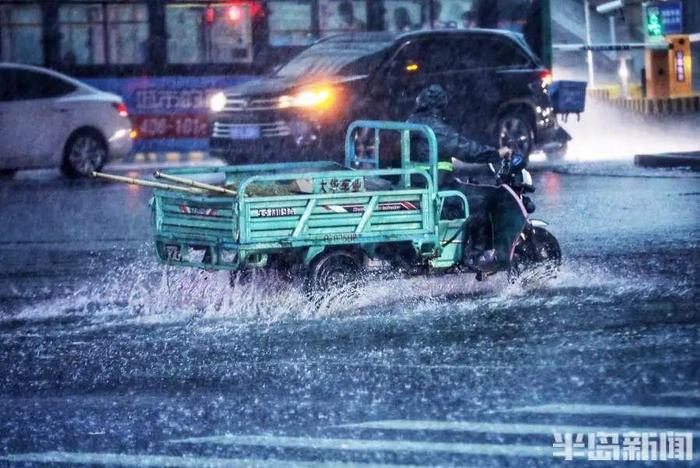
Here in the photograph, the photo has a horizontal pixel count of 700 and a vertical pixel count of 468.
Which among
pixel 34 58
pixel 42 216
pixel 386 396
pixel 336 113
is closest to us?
pixel 386 396

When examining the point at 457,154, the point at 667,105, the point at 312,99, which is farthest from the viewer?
the point at 667,105

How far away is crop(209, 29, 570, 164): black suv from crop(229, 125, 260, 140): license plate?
0.04ft

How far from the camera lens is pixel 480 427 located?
616 cm

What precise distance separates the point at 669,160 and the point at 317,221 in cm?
1167

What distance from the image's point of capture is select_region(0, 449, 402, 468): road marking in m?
5.68

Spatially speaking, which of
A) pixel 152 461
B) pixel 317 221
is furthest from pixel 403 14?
pixel 152 461

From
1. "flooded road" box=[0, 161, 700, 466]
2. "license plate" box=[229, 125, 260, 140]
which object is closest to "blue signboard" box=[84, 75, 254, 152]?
"license plate" box=[229, 125, 260, 140]

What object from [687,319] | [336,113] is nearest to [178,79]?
[336,113]

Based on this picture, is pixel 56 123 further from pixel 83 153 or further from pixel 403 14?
pixel 403 14

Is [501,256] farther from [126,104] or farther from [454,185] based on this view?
[126,104]

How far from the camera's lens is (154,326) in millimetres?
8875

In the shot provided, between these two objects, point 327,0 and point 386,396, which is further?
point 327,0

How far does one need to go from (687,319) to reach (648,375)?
1.61m

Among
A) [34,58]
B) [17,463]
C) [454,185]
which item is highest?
[34,58]
